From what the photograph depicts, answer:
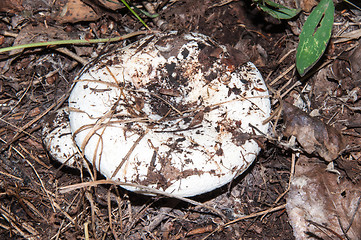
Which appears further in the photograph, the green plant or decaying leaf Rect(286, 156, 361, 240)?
decaying leaf Rect(286, 156, 361, 240)

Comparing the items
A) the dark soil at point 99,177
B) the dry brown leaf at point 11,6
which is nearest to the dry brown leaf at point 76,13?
the dark soil at point 99,177

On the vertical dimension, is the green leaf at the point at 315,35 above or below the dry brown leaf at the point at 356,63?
above

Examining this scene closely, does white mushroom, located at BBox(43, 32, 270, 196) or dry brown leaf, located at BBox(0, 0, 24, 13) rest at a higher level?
dry brown leaf, located at BBox(0, 0, 24, 13)

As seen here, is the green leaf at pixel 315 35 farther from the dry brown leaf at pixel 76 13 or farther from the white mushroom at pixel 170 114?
the dry brown leaf at pixel 76 13

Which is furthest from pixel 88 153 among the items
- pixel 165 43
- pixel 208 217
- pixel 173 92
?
pixel 208 217

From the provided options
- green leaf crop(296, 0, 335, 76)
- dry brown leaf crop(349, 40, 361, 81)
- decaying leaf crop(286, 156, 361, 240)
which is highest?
green leaf crop(296, 0, 335, 76)

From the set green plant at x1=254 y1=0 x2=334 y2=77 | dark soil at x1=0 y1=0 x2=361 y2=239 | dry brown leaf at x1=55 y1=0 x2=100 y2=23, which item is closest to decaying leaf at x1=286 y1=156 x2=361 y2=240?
dark soil at x1=0 y1=0 x2=361 y2=239

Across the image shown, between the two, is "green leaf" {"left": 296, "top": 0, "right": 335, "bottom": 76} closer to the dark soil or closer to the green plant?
the green plant
